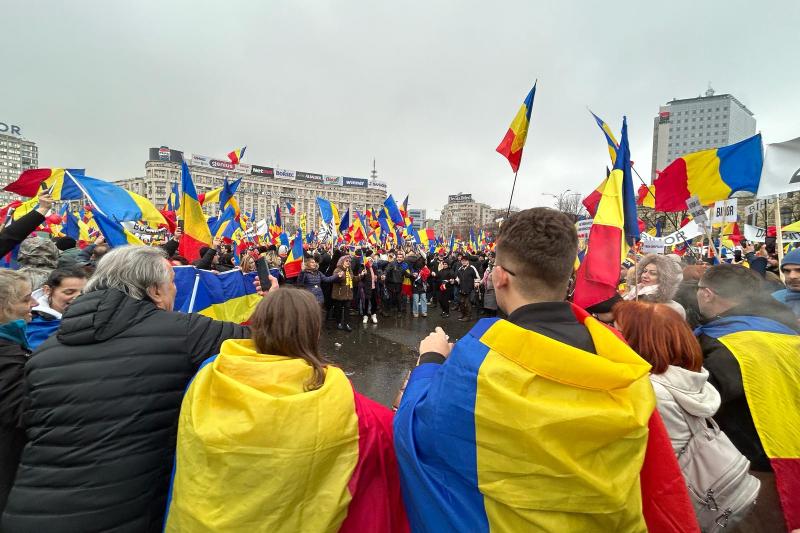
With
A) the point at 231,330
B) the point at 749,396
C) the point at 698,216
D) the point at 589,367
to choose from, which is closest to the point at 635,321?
the point at 749,396

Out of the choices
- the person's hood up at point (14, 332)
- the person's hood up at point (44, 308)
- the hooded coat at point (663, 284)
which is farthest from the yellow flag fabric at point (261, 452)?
the hooded coat at point (663, 284)

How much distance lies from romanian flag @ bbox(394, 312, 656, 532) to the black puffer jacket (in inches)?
50.6

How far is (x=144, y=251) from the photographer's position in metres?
1.98

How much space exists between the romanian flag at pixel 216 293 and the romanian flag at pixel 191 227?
736 mm

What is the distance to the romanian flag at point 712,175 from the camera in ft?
17.6

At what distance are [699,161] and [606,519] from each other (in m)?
6.47

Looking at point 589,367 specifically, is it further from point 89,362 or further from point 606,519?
point 89,362

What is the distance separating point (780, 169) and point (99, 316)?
6777 mm

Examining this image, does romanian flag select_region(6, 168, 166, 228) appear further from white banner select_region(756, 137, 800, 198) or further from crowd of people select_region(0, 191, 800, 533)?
white banner select_region(756, 137, 800, 198)

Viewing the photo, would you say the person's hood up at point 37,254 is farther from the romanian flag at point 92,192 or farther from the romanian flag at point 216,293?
the romanian flag at point 216,293

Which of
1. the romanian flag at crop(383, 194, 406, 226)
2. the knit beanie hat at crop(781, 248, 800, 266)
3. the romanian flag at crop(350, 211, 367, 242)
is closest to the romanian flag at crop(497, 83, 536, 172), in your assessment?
the knit beanie hat at crop(781, 248, 800, 266)

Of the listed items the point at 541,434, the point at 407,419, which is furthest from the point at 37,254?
the point at 541,434

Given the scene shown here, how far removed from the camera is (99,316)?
1.64 m

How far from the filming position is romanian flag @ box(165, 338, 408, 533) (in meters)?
1.37
